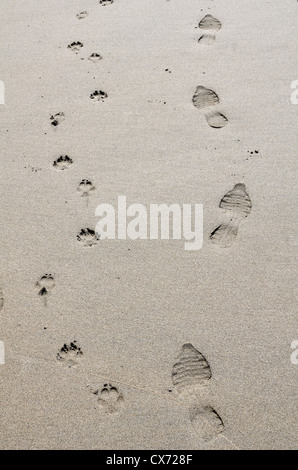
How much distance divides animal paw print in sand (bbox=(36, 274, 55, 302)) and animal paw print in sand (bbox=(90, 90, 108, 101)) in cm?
171

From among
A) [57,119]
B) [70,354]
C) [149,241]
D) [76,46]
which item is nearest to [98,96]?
[57,119]

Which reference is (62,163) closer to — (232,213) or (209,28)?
(232,213)

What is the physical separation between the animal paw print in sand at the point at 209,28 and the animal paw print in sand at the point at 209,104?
634mm

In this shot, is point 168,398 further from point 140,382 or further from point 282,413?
point 282,413

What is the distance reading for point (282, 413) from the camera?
2182 mm

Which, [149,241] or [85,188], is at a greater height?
[85,188]

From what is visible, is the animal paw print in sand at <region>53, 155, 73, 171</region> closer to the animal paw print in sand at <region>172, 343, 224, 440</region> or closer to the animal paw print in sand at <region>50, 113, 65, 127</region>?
the animal paw print in sand at <region>50, 113, 65, 127</region>

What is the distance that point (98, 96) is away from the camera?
337cm

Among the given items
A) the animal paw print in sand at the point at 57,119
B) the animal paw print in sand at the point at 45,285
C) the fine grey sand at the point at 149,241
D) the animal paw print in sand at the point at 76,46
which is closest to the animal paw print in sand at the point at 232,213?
the fine grey sand at the point at 149,241

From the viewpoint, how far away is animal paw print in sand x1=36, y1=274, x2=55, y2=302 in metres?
2.55

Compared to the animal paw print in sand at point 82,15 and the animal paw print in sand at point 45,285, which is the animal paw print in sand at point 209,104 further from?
the animal paw print in sand at point 45,285

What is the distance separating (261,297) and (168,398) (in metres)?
0.88

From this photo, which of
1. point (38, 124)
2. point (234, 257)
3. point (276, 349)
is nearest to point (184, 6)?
point (38, 124)

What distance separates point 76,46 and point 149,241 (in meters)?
2.29
